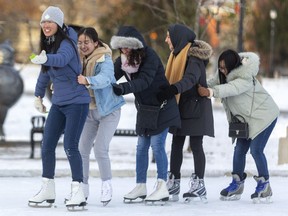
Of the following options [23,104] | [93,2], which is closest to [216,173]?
[23,104]

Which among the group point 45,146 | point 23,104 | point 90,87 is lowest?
point 23,104

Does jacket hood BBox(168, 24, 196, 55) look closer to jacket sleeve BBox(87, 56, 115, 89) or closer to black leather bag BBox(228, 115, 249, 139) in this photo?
jacket sleeve BBox(87, 56, 115, 89)

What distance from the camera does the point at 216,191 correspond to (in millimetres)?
11086

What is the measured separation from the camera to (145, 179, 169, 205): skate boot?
9438 millimetres

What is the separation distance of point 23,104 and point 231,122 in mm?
21830

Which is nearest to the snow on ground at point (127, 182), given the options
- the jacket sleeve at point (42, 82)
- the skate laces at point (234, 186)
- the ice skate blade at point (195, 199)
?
the ice skate blade at point (195, 199)

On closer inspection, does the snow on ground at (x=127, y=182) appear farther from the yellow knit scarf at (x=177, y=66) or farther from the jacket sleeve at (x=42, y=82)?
the yellow knit scarf at (x=177, y=66)

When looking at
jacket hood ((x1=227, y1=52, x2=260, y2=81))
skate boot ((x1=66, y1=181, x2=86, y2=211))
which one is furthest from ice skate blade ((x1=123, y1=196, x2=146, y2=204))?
jacket hood ((x1=227, y1=52, x2=260, y2=81))

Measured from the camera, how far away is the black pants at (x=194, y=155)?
9.80 m

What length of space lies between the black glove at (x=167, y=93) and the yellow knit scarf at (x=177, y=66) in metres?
0.39

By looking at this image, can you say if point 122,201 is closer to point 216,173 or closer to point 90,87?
point 90,87

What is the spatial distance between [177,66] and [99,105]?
93cm

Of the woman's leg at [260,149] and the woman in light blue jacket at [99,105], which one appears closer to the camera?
the woman in light blue jacket at [99,105]

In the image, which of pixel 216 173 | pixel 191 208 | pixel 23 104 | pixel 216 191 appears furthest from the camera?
pixel 23 104
